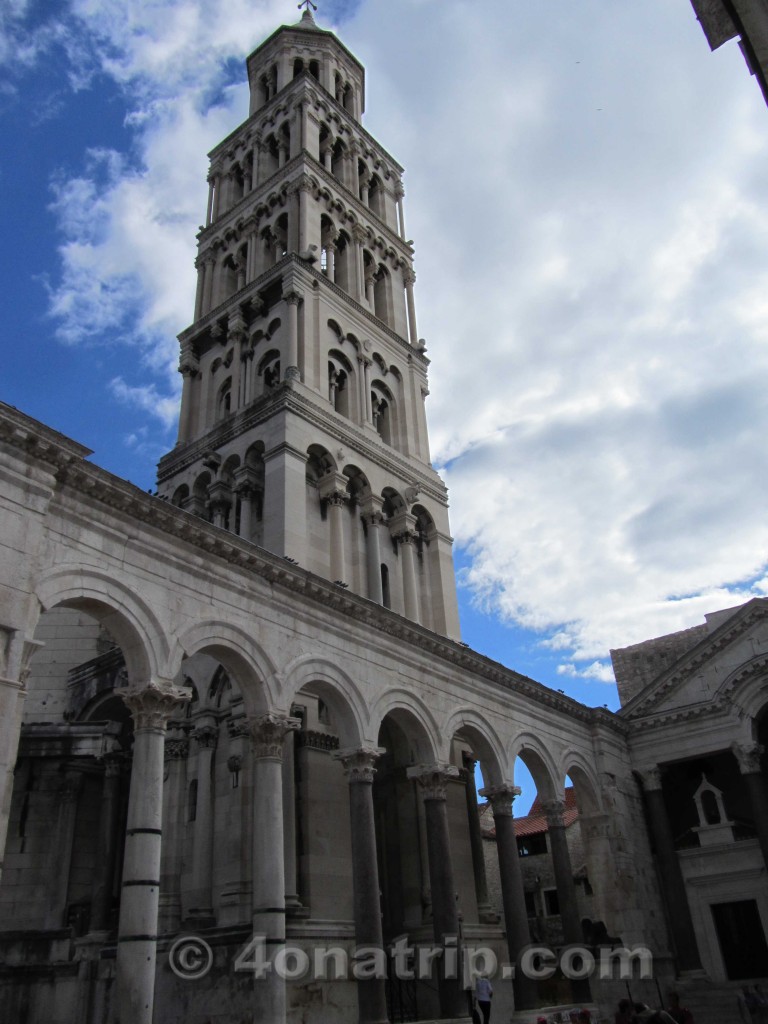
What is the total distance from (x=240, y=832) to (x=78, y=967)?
15.9 feet

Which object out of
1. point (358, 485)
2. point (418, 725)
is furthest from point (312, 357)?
point (418, 725)

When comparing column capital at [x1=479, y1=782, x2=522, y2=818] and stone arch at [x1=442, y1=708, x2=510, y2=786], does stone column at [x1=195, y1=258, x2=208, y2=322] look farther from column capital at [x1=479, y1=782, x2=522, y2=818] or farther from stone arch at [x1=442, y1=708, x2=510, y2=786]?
column capital at [x1=479, y1=782, x2=522, y2=818]

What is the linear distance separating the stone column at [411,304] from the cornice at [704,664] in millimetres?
17139

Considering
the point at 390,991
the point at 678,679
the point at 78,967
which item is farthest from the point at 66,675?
the point at 678,679

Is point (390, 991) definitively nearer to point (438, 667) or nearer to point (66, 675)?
point (438, 667)

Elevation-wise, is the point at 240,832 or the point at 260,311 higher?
the point at 260,311

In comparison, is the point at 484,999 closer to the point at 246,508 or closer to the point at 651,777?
the point at 651,777

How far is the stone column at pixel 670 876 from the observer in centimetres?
2722

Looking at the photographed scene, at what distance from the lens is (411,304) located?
38.9 m

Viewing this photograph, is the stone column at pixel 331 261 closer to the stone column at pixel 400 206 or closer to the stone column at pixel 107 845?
the stone column at pixel 400 206

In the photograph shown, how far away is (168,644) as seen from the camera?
1611 cm

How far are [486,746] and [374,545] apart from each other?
26.8ft

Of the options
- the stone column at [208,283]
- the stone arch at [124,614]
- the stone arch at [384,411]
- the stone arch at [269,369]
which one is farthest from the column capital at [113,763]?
the stone column at [208,283]

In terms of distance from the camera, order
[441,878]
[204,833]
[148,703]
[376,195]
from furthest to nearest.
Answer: [376,195]
[204,833]
[441,878]
[148,703]
